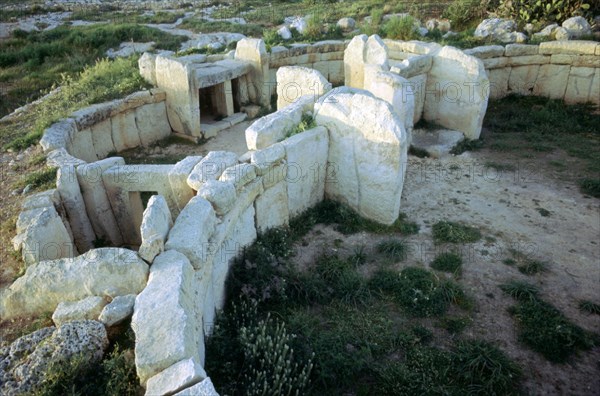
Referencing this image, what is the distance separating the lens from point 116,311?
360 cm

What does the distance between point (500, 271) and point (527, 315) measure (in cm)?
81

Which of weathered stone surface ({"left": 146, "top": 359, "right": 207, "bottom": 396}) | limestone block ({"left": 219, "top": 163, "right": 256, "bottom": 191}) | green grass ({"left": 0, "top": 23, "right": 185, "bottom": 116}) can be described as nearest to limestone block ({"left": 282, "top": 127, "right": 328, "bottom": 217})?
limestone block ({"left": 219, "top": 163, "right": 256, "bottom": 191})

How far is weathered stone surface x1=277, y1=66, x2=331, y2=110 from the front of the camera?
289 inches

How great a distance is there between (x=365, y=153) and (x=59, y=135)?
16.0ft

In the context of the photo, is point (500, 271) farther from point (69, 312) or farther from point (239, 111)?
point (239, 111)

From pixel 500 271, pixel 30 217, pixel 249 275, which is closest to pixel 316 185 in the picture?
pixel 249 275

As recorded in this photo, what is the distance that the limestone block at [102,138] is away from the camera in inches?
341

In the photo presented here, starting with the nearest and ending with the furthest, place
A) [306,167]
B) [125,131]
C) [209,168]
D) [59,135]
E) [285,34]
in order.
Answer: [209,168] → [306,167] → [59,135] → [125,131] → [285,34]

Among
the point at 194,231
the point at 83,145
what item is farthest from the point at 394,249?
the point at 83,145

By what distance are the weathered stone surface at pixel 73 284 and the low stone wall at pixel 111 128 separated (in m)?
3.67

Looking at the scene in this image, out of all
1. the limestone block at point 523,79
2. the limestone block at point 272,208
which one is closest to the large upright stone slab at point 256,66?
the limestone block at point 272,208

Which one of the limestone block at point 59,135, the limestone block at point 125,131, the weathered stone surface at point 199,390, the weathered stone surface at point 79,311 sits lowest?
the limestone block at point 125,131

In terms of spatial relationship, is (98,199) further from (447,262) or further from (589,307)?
A: (589,307)

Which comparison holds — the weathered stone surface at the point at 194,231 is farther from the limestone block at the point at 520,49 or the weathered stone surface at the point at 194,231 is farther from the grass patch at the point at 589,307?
the limestone block at the point at 520,49
